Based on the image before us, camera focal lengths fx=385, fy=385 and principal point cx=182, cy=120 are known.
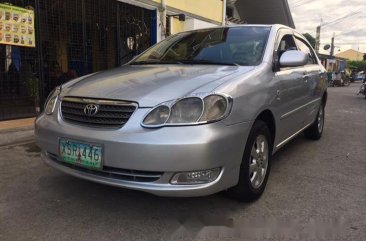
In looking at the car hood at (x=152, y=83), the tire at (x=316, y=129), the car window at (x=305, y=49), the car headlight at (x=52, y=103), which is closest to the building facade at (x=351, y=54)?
the tire at (x=316, y=129)

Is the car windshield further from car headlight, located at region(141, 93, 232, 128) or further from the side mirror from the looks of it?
car headlight, located at region(141, 93, 232, 128)

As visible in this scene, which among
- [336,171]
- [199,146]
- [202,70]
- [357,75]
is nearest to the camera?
[199,146]

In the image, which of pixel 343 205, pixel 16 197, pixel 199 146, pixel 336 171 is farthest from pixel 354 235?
pixel 16 197

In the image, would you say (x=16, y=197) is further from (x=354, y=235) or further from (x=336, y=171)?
(x=336, y=171)

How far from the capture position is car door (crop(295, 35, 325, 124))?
4776mm

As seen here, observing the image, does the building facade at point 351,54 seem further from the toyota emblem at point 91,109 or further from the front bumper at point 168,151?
the toyota emblem at point 91,109

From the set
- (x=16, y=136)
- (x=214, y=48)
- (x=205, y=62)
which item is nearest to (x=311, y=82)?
(x=214, y=48)

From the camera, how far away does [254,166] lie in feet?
10.7

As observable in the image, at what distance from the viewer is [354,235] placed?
278cm

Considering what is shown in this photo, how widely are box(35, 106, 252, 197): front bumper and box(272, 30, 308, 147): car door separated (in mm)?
957

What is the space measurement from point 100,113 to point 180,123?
0.63m

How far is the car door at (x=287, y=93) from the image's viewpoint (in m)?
3.66

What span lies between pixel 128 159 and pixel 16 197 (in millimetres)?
1403

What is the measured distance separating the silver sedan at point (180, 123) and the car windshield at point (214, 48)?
20mm
